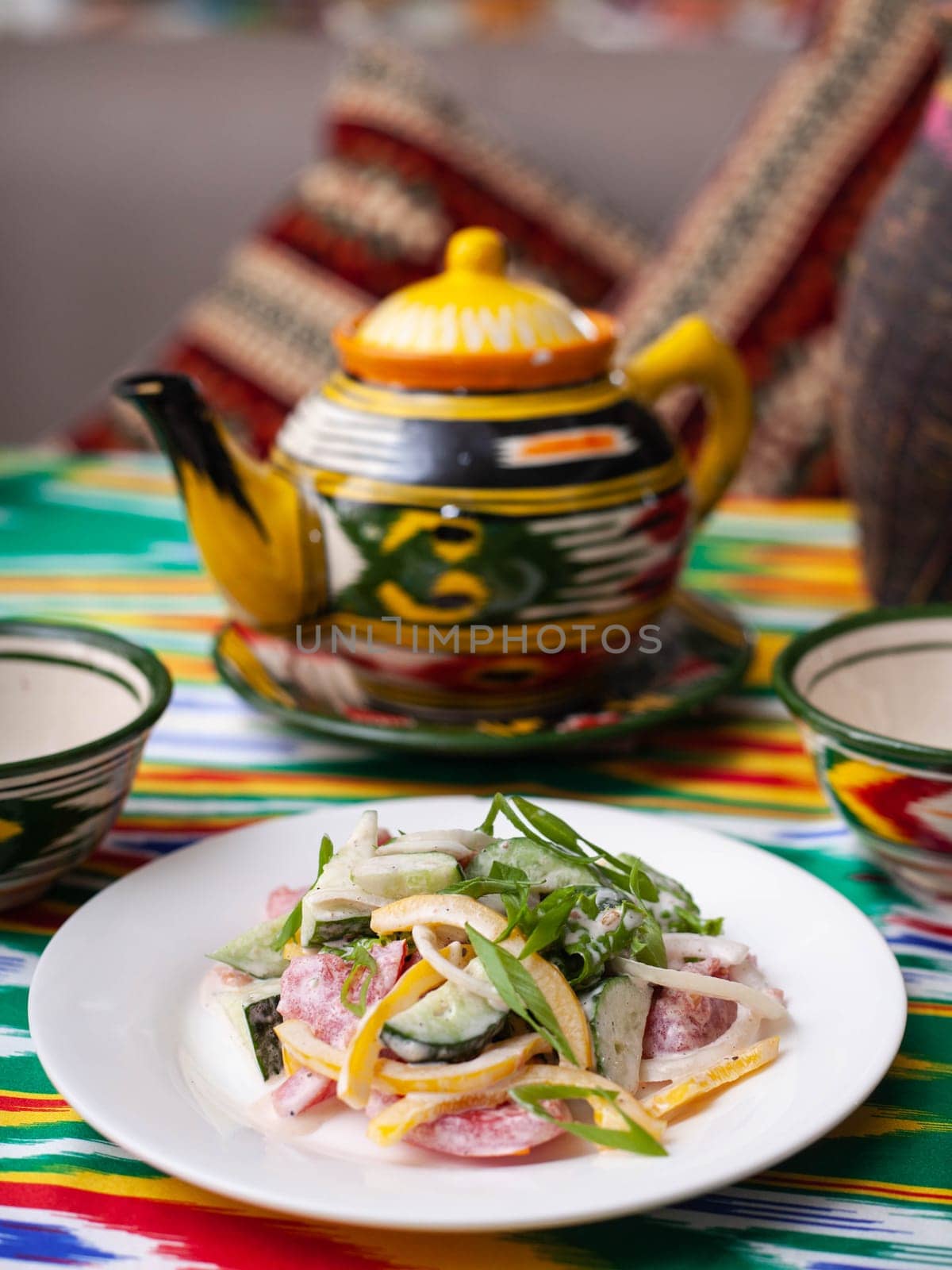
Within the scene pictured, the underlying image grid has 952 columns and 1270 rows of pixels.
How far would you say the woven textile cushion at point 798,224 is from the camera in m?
1.51

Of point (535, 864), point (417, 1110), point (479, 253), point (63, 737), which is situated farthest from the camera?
point (479, 253)

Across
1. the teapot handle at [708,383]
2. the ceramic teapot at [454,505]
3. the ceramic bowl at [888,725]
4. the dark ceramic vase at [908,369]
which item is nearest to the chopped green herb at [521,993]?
the ceramic bowl at [888,725]

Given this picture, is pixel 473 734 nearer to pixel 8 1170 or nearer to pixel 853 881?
pixel 853 881

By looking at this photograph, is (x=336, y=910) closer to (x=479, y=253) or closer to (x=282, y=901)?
(x=282, y=901)

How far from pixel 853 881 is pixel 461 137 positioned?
1247mm

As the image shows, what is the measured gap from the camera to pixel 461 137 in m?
1.71

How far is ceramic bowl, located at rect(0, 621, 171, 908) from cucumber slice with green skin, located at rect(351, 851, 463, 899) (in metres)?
0.15

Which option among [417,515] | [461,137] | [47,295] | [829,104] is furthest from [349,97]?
[417,515]

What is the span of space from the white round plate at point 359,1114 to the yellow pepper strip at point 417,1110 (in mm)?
10

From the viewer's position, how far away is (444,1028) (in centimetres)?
49

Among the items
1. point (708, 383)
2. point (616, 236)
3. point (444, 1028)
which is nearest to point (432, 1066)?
point (444, 1028)

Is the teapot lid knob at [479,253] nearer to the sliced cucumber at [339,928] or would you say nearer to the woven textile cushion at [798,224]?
the sliced cucumber at [339,928]

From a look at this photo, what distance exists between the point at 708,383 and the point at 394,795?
35cm

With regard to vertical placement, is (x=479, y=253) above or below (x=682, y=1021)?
above
